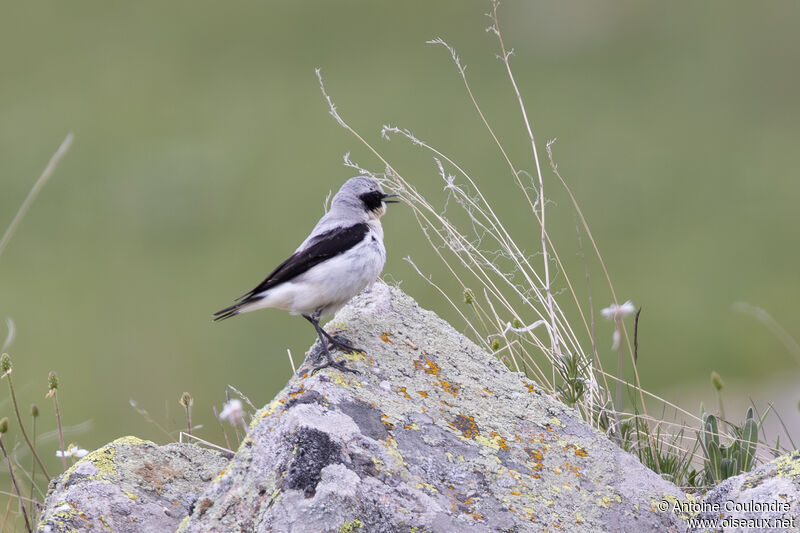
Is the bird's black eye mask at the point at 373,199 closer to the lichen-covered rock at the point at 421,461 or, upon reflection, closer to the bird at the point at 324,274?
the bird at the point at 324,274

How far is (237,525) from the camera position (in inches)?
146

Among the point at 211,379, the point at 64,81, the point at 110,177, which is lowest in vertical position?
the point at 211,379

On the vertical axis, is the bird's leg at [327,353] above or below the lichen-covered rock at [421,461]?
above

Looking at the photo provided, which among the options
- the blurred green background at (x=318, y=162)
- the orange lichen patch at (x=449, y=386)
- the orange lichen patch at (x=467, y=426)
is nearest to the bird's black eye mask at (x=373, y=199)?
the orange lichen patch at (x=449, y=386)

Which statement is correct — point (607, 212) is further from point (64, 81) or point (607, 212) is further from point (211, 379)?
point (64, 81)

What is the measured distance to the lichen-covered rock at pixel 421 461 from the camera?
366 centimetres

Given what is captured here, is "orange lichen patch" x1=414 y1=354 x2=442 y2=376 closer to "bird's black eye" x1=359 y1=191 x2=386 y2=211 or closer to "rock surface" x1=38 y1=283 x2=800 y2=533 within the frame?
"rock surface" x1=38 y1=283 x2=800 y2=533

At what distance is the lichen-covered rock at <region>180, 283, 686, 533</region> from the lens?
12.0ft

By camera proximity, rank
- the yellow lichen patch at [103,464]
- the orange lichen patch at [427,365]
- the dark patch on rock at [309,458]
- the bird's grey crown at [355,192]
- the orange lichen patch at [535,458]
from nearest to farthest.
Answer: the dark patch on rock at [309,458]
the orange lichen patch at [535,458]
the yellow lichen patch at [103,464]
the orange lichen patch at [427,365]
the bird's grey crown at [355,192]

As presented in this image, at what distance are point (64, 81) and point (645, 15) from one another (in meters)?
25.3

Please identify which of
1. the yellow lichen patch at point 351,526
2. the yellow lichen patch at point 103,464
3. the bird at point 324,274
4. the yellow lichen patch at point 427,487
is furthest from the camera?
the bird at point 324,274

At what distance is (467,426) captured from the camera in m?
Answer: 4.32

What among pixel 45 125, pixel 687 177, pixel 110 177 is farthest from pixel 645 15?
pixel 45 125

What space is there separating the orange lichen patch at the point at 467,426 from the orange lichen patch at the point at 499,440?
6 centimetres
